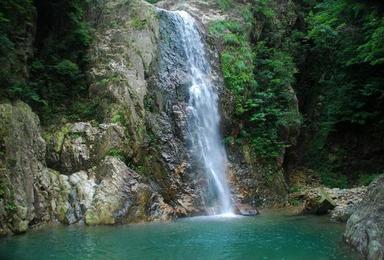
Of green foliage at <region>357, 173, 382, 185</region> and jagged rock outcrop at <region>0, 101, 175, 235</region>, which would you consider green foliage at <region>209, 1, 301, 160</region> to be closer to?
green foliage at <region>357, 173, 382, 185</region>

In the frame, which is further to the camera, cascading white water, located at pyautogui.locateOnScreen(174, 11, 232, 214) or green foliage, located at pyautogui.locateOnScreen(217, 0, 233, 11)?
green foliage, located at pyautogui.locateOnScreen(217, 0, 233, 11)

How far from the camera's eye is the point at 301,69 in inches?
933

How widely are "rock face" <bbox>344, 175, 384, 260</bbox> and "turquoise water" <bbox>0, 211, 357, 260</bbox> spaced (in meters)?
0.31

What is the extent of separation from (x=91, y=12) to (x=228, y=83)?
6634mm

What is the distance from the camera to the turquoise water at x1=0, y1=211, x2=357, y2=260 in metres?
9.15

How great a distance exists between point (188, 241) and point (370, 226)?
13.5 ft

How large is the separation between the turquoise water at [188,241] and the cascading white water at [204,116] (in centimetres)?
314

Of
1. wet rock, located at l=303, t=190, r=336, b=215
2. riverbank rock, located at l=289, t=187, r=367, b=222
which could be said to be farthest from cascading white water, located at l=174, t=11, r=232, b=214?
riverbank rock, located at l=289, t=187, r=367, b=222

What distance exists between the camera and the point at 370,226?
8617mm

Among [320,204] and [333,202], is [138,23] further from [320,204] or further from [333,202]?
[333,202]

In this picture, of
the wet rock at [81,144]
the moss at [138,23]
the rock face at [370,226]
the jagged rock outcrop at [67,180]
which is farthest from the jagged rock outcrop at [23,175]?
the rock face at [370,226]

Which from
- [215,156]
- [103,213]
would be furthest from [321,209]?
[103,213]

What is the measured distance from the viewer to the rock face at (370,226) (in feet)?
26.6

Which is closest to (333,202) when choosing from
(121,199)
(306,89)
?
(121,199)
